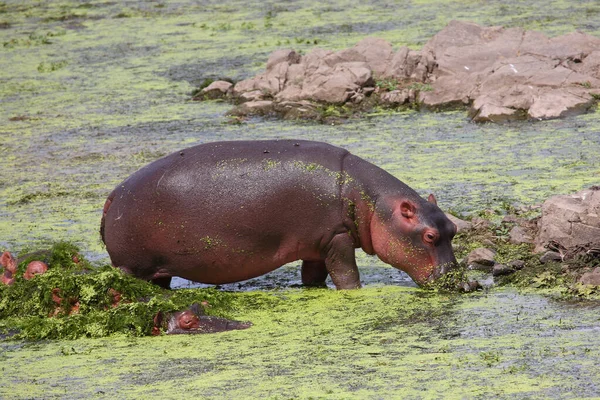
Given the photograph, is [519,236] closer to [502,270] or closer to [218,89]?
[502,270]

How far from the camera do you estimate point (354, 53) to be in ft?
42.3

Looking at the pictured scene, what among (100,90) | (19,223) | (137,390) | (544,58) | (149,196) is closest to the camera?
(137,390)

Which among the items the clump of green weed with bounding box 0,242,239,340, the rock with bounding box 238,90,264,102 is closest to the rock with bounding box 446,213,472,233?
the clump of green weed with bounding box 0,242,239,340

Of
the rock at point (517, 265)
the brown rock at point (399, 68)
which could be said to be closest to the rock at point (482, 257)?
the rock at point (517, 265)

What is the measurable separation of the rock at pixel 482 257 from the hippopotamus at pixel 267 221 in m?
0.39

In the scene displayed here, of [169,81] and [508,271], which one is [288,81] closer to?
[169,81]

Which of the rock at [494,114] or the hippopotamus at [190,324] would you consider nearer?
the hippopotamus at [190,324]

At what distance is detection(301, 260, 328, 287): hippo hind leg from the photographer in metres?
7.39

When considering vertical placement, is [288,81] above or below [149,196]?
below

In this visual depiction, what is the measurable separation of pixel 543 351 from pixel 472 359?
319 mm

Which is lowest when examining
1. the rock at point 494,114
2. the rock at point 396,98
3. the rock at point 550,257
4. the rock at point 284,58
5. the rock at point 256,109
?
the rock at point 256,109

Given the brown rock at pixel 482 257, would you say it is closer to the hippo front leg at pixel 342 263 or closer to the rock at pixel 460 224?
the rock at pixel 460 224

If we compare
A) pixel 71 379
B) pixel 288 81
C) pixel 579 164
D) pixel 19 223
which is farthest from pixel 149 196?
pixel 288 81

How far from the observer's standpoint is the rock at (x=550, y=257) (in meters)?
7.05
